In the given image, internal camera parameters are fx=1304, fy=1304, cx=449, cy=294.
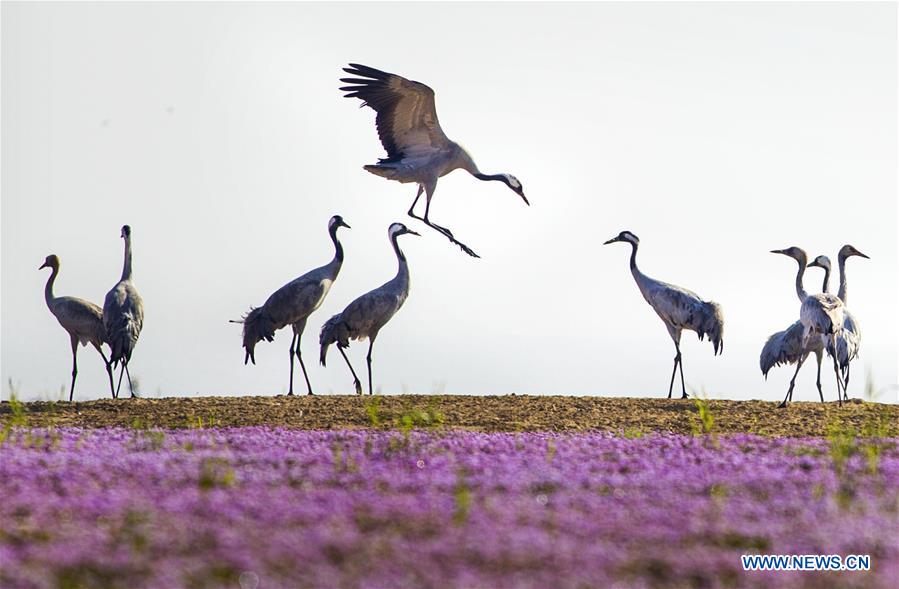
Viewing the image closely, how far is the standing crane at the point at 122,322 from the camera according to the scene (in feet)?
57.2

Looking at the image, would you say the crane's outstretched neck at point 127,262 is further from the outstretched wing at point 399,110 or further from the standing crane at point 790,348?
the standing crane at point 790,348

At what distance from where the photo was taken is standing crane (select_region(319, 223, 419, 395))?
17438 millimetres

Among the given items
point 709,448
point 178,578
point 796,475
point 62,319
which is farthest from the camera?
point 62,319

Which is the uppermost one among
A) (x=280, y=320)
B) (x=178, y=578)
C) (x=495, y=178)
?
(x=495, y=178)

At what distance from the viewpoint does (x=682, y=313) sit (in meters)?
18.5

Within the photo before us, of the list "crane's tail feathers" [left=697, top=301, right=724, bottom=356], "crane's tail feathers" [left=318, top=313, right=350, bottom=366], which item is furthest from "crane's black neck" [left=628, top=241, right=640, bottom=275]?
"crane's tail feathers" [left=318, top=313, right=350, bottom=366]

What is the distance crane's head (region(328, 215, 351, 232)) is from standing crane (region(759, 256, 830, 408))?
6572mm

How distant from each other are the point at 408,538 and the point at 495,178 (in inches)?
486

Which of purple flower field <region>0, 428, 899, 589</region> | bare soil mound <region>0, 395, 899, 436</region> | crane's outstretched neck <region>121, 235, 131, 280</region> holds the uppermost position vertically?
crane's outstretched neck <region>121, 235, 131, 280</region>

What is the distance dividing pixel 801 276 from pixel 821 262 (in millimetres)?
1058

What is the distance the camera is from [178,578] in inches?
202

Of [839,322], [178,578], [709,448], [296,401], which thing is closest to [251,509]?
[178,578]

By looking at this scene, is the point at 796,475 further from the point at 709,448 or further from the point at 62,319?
the point at 62,319

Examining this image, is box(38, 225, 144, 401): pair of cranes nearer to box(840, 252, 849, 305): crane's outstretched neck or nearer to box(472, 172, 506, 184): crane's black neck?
box(472, 172, 506, 184): crane's black neck
